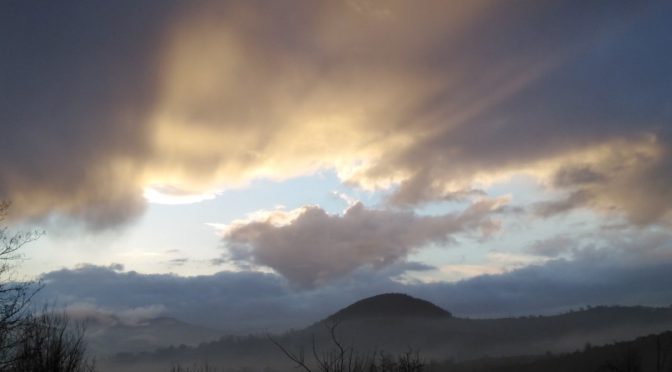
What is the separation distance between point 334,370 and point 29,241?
19016mm

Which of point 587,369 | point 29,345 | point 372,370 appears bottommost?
point 587,369

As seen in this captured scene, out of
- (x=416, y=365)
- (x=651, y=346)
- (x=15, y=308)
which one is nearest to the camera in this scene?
(x=416, y=365)

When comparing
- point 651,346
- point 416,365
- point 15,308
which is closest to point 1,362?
point 15,308

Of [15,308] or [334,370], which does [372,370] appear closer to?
[334,370]

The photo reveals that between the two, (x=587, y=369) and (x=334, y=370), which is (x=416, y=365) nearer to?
(x=334, y=370)

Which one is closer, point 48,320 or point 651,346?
point 48,320

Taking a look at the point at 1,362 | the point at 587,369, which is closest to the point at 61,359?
the point at 1,362

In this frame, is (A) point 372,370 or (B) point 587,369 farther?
(B) point 587,369

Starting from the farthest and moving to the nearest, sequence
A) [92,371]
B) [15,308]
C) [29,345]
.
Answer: [92,371], [29,345], [15,308]

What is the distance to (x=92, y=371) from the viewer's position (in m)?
42.6

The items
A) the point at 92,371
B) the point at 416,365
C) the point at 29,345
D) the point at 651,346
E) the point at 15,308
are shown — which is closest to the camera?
the point at 416,365

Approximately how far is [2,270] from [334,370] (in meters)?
19.3

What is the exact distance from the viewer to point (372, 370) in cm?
2416

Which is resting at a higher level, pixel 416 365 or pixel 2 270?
pixel 2 270
